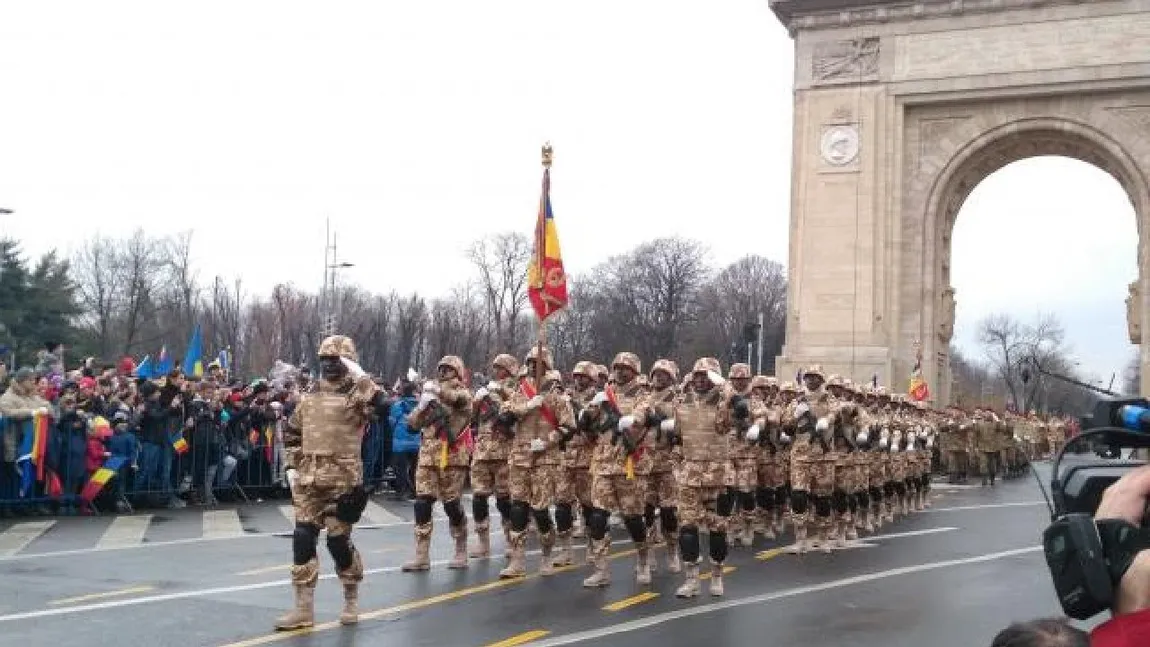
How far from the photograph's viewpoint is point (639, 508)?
1181 centimetres

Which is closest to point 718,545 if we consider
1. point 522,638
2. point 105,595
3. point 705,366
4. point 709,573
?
point 709,573

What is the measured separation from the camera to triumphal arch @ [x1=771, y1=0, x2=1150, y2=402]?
34000mm

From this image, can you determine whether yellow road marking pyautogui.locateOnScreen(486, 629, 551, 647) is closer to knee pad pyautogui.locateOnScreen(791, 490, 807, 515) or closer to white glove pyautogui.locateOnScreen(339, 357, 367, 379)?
white glove pyautogui.locateOnScreen(339, 357, 367, 379)

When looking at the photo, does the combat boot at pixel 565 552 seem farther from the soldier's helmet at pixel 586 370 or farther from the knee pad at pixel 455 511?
the soldier's helmet at pixel 586 370

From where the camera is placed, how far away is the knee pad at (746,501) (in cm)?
1565

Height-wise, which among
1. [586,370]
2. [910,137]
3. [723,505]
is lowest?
[723,505]

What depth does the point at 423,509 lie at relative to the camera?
40.2 ft

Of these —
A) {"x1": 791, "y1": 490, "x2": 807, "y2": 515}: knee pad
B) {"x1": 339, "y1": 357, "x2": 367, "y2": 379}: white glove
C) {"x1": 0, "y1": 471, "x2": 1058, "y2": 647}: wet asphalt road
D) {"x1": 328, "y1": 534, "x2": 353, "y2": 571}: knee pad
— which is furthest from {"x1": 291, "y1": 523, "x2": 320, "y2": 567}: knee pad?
{"x1": 791, "y1": 490, "x2": 807, "y2": 515}: knee pad

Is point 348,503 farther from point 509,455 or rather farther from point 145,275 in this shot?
point 145,275

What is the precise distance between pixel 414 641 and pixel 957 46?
30.9 metres

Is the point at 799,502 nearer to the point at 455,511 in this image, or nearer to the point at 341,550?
the point at 455,511

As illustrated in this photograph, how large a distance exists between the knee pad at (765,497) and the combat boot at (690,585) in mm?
5176

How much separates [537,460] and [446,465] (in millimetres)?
998

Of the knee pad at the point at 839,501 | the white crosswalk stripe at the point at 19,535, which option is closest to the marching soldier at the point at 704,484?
the knee pad at the point at 839,501
